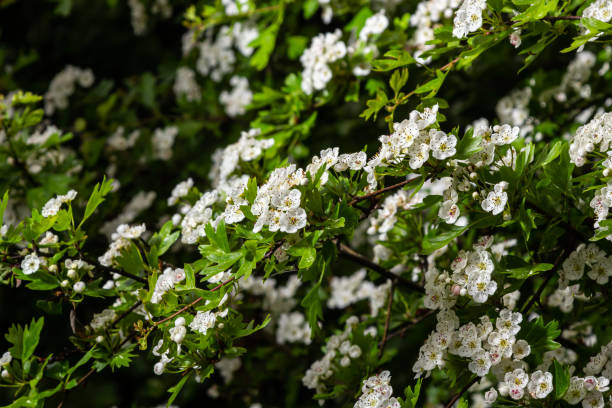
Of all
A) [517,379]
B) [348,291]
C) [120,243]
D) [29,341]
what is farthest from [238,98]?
[517,379]

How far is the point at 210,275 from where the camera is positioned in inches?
55.9

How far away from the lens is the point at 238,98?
9.93 ft

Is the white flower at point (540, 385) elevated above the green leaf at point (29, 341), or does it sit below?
below

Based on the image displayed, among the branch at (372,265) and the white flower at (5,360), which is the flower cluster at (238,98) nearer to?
the branch at (372,265)

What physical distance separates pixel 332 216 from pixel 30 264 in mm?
820

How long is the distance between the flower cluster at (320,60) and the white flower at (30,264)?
3.53ft

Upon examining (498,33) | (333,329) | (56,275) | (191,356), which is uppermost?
(498,33)

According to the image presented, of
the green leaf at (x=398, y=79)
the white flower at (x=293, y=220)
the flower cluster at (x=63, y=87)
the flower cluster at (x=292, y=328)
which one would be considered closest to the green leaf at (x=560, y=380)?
the white flower at (x=293, y=220)

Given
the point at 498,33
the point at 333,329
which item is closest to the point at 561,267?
the point at 498,33

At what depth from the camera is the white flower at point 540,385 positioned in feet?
4.61

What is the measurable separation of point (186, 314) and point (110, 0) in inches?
100

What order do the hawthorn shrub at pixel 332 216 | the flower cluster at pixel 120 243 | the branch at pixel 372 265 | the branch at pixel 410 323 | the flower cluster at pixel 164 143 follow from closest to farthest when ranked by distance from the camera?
1. the hawthorn shrub at pixel 332 216
2. the flower cluster at pixel 120 243
3. the branch at pixel 372 265
4. the branch at pixel 410 323
5. the flower cluster at pixel 164 143

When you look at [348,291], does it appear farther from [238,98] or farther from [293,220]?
[293,220]

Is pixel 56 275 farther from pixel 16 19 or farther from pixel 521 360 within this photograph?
pixel 16 19
